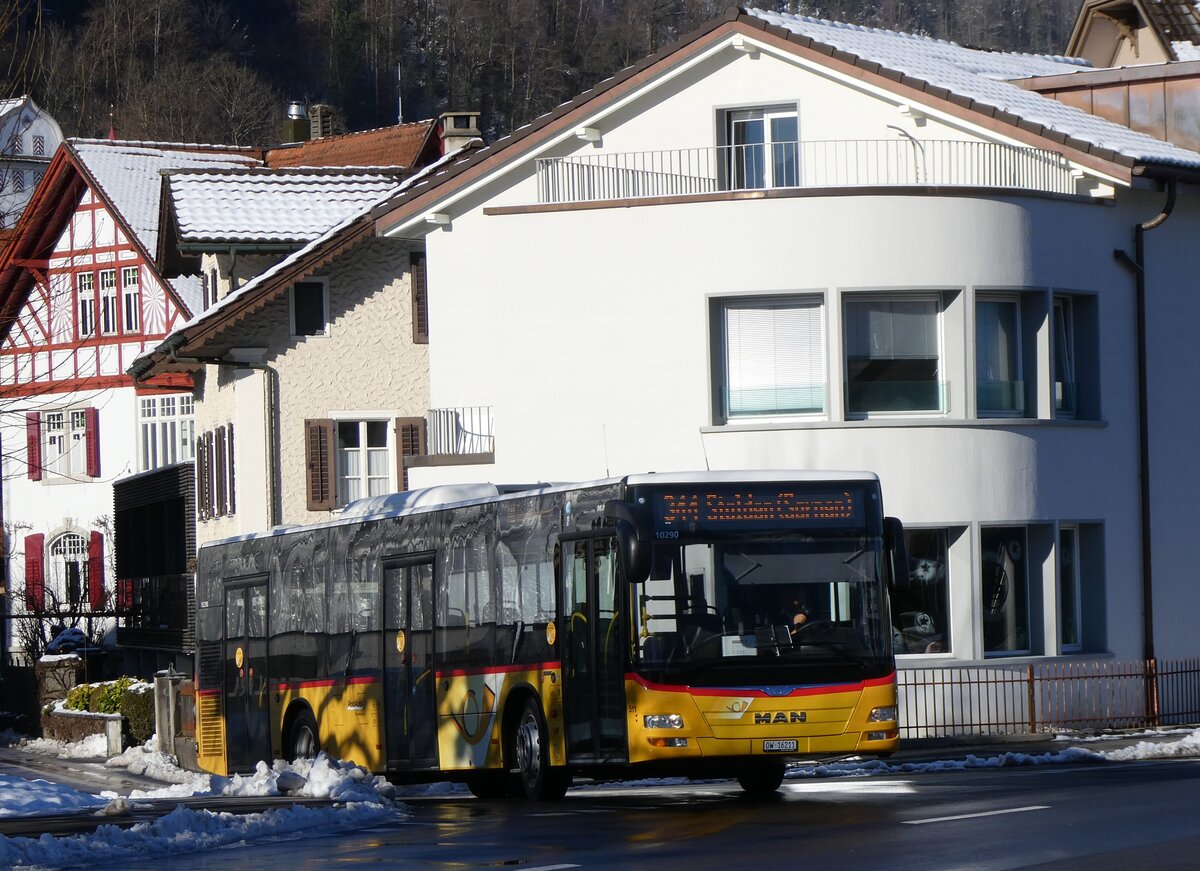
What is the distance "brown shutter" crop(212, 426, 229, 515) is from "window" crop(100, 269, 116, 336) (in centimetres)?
1669

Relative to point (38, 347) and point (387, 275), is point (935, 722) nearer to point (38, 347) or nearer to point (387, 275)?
point (387, 275)

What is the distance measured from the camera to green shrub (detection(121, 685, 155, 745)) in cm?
3797

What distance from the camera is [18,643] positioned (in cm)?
5434

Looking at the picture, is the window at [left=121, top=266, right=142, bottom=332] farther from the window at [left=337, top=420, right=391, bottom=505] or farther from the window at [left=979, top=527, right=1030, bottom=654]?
the window at [left=979, top=527, right=1030, bottom=654]

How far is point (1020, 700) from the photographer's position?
1094 inches

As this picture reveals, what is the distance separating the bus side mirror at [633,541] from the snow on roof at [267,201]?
22839mm

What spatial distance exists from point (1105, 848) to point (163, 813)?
25.1 feet

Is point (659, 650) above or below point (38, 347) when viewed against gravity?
below

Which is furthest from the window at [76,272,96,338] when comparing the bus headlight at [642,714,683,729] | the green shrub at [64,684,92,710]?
the bus headlight at [642,714,683,729]

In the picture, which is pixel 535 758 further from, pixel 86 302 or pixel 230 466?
pixel 86 302

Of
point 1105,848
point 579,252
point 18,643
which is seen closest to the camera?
point 1105,848

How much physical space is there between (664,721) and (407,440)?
21.1 m

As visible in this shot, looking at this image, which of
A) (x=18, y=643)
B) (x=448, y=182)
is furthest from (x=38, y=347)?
(x=448, y=182)

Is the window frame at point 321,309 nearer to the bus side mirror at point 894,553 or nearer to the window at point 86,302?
the window at point 86,302
